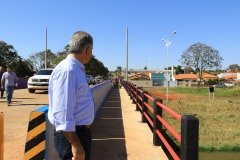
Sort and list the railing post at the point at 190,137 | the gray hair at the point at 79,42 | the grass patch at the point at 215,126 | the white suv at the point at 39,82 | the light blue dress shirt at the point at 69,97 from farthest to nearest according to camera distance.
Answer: the white suv at the point at 39,82 < the grass patch at the point at 215,126 < the railing post at the point at 190,137 < the gray hair at the point at 79,42 < the light blue dress shirt at the point at 69,97

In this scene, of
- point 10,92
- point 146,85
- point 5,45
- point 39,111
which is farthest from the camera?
point 146,85

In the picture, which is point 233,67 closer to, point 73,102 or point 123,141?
point 123,141

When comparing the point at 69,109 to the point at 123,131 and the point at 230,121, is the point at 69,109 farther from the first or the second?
the point at 230,121

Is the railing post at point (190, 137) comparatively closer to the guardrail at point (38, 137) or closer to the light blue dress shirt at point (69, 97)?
the light blue dress shirt at point (69, 97)

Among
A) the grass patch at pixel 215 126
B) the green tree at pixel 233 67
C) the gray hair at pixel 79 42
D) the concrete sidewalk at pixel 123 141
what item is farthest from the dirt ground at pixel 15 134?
the green tree at pixel 233 67

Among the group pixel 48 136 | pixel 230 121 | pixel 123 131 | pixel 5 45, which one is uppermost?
pixel 5 45

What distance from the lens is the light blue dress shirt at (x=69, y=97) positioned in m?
1.88

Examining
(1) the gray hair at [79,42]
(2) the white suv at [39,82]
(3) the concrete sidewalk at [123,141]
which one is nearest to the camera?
(1) the gray hair at [79,42]

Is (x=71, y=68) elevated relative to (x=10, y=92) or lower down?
elevated

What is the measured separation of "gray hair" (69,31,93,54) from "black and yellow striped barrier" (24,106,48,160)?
5.70 feet

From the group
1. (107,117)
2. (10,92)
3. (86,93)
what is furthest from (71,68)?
(10,92)

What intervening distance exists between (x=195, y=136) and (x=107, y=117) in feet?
18.4

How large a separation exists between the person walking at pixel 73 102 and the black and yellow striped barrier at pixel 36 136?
1.50m

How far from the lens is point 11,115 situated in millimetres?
8117
